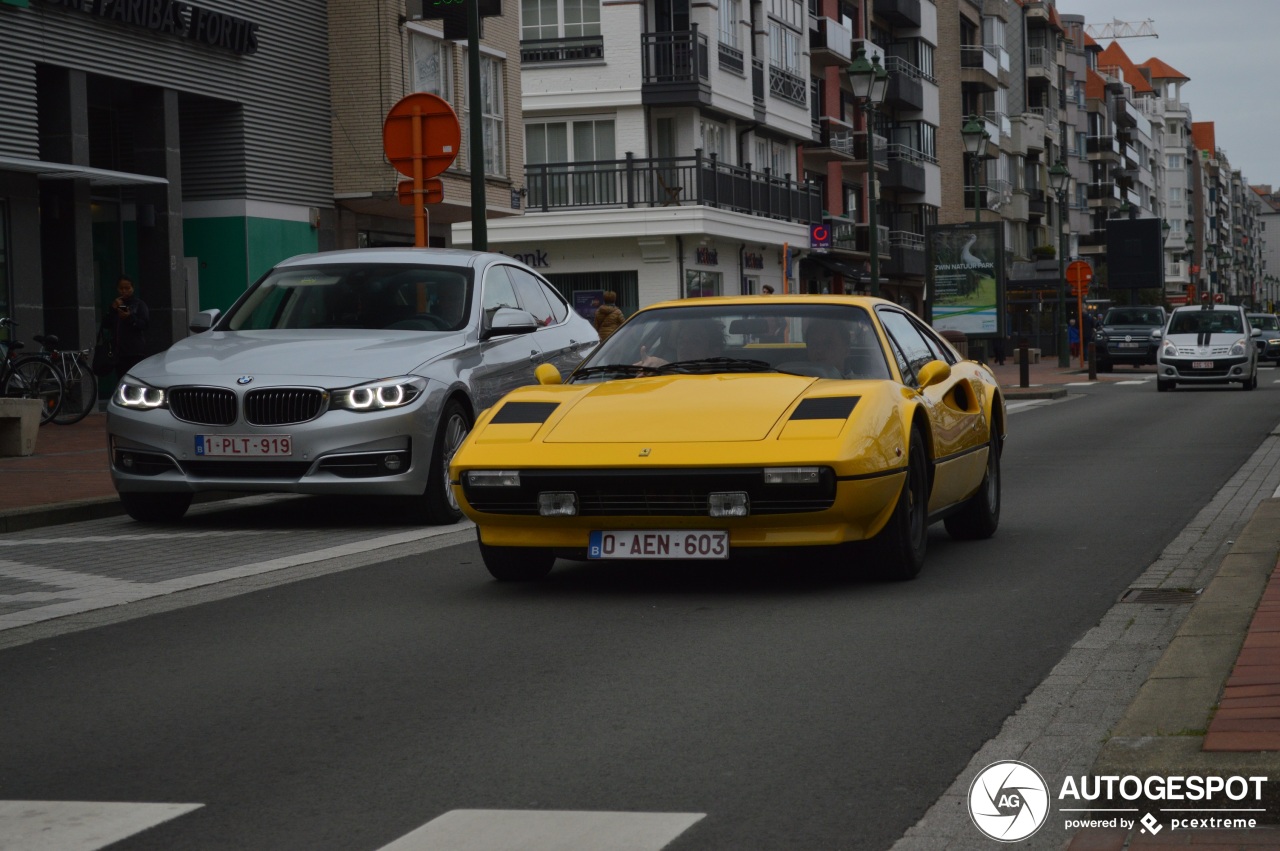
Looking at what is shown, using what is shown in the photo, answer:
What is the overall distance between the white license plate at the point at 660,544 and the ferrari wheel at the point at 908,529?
0.76 meters

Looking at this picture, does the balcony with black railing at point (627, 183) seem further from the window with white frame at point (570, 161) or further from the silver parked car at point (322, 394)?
the silver parked car at point (322, 394)

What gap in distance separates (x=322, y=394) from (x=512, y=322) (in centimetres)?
148

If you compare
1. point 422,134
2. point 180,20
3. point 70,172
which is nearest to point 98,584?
point 422,134

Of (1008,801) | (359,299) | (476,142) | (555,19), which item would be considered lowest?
(1008,801)

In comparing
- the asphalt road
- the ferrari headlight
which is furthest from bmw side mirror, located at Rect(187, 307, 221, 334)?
the ferrari headlight

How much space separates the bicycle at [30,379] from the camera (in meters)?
21.6

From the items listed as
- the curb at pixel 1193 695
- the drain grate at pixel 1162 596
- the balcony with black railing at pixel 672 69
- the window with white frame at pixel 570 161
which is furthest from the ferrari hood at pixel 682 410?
the balcony with black railing at pixel 672 69

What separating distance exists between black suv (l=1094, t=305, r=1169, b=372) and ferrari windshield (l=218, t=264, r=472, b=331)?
41.5 m

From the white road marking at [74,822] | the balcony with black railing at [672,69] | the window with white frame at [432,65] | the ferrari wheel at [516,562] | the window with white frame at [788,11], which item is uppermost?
the window with white frame at [788,11]

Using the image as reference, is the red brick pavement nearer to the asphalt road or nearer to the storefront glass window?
the storefront glass window

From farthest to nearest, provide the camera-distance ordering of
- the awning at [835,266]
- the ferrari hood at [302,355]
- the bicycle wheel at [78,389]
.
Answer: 1. the awning at [835,266]
2. the bicycle wheel at [78,389]
3. the ferrari hood at [302,355]

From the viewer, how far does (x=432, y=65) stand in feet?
108

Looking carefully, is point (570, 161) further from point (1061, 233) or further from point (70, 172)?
point (70, 172)

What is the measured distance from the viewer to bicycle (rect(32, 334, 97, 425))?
22.7 m
